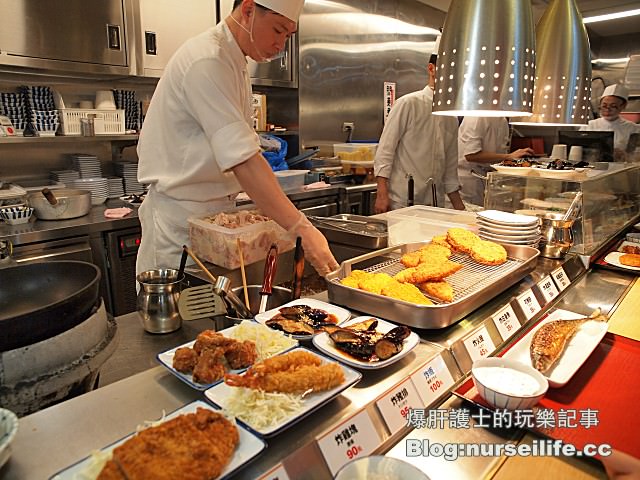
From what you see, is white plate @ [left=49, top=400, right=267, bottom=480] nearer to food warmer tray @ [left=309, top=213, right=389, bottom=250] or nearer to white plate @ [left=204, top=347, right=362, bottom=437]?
white plate @ [left=204, top=347, right=362, bottom=437]

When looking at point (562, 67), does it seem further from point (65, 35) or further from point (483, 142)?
point (65, 35)

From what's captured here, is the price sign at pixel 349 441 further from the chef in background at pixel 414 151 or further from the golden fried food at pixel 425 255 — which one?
the chef in background at pixel 414 151

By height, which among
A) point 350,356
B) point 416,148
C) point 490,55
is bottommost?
point 350,356

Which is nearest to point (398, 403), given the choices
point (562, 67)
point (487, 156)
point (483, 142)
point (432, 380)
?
point (432, 380)

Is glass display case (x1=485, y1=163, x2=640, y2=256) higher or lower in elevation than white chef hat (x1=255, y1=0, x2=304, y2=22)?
lower

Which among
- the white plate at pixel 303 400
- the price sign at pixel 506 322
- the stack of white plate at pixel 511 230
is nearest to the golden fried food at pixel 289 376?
the white plate at pixel 303 400

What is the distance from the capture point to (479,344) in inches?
55.6

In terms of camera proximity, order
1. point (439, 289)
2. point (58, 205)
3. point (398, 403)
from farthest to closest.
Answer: point (58, 205) → point (439, 289) → point (398, 403)

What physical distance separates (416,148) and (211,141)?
2.85m

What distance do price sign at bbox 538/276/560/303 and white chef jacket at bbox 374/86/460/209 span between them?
2.62m

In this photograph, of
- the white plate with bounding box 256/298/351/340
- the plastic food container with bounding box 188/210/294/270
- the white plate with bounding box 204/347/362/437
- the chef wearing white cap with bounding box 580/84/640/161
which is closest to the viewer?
the white plate with bounding box 204/347/362/437

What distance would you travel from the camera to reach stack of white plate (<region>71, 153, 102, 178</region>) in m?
4.15

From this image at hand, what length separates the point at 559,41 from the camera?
6.64 ft

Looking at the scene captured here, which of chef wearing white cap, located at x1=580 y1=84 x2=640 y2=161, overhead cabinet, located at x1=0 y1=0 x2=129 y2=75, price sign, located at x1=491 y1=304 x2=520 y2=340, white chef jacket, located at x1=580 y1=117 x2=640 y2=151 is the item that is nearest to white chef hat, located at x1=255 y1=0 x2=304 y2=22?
price sign, located at x1=491 y1=304 x2=520 y2=340
